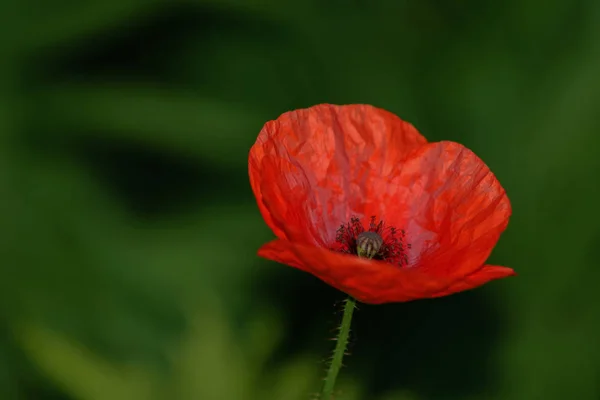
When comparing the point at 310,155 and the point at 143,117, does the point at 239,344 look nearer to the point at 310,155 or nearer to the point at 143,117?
the point at 310,155

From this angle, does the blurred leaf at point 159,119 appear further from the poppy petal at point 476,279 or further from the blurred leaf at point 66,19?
the poppy petal at point 476,279

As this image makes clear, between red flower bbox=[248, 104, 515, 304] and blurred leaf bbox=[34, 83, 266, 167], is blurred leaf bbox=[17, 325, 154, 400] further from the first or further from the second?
blurred leaf bbox=[34, 83, 266, 167]

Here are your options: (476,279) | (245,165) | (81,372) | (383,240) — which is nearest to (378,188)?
(383,240)

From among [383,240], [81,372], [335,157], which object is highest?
[335,157]

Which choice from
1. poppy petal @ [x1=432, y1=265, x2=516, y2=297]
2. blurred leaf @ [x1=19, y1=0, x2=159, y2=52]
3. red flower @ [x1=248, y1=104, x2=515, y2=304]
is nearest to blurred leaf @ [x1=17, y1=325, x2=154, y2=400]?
red flower @ [x1=248, y1=104, x2=515, y2=304]

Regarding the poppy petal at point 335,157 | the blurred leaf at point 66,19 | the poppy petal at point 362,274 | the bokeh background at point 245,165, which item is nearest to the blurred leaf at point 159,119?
the bokeh background at point 245,165

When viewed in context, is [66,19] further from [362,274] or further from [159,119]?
[362,274]
